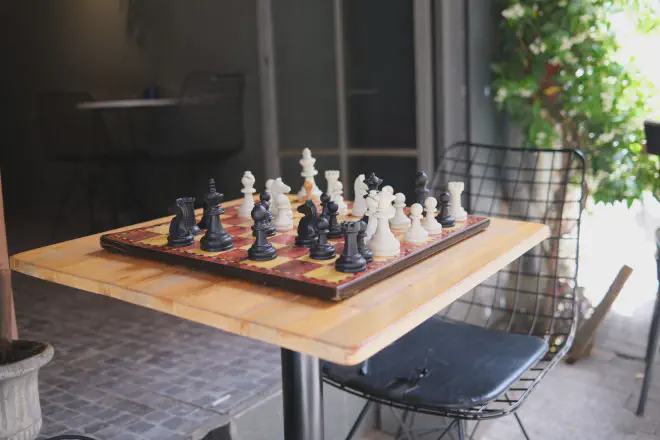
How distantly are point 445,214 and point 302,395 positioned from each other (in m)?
0.64

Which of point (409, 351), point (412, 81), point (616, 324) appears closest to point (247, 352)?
point (409, 351)

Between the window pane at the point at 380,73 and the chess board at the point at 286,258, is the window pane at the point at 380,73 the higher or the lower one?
the higher one

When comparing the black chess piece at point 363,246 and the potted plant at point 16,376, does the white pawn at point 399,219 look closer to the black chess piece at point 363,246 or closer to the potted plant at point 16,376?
the black chess piece at point 363,246

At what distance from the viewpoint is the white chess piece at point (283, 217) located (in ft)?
6.47

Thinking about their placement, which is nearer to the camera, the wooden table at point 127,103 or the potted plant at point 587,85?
the potted plant at point 587,85

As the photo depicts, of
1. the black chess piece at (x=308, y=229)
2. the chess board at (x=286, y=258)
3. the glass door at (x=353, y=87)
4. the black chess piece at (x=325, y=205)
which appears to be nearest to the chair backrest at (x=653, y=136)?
the glass door at (x=353, y=87)

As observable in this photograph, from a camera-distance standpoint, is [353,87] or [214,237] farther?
[353,87]

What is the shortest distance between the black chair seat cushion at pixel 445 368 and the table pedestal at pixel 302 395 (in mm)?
225

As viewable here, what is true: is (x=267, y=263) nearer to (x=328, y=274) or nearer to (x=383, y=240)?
(x=328, y=274)

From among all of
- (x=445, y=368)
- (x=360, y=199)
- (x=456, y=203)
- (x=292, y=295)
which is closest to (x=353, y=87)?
(x=360, y=199)

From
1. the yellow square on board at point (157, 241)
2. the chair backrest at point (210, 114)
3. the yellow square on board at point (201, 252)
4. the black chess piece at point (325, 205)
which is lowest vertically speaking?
the yellow square on board at point (201, 252)

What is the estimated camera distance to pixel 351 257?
1530mm

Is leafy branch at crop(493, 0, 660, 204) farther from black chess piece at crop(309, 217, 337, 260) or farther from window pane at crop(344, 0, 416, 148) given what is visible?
black chess piece at crop(309, 217, 337, 260)

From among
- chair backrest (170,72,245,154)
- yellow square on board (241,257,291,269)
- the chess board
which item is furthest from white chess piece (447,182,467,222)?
chair backrest (170,72,245,154)
